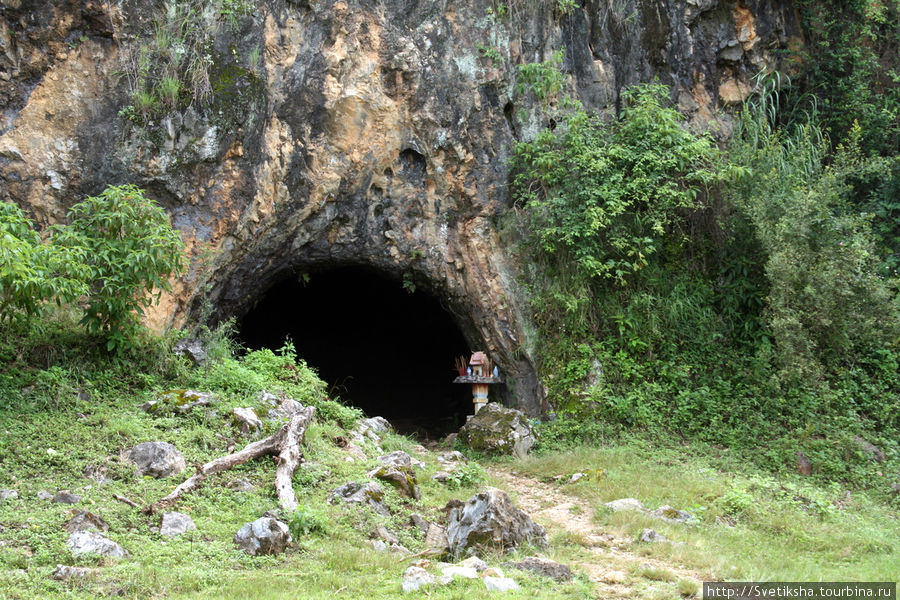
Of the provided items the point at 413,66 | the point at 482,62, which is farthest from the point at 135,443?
the point at 482,62

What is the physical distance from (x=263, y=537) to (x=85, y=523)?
48.0 inches

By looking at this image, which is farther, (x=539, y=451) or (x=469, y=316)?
(x=469, y=316)

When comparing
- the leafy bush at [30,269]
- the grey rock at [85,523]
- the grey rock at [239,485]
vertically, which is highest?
the leafy bush at [30,269]

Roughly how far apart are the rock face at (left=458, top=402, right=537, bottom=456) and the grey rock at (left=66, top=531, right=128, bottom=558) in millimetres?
5115

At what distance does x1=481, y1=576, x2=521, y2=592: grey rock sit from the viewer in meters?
4.32

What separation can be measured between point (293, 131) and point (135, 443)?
4.97 metres

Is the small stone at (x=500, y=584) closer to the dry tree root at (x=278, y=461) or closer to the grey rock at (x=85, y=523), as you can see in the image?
the dry tree root at (x=278, y=461)

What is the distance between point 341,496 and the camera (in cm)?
604

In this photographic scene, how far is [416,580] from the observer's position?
14.4 feet

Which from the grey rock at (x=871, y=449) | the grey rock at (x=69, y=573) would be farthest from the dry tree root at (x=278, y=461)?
the grey rock at (x=871, y=449)

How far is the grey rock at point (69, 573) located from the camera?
4.30m

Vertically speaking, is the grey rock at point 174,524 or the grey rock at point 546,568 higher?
the grey rock at point 546,568

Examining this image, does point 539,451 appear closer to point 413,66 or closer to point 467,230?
point 467,230

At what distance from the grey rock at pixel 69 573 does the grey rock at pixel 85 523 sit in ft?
1.85
